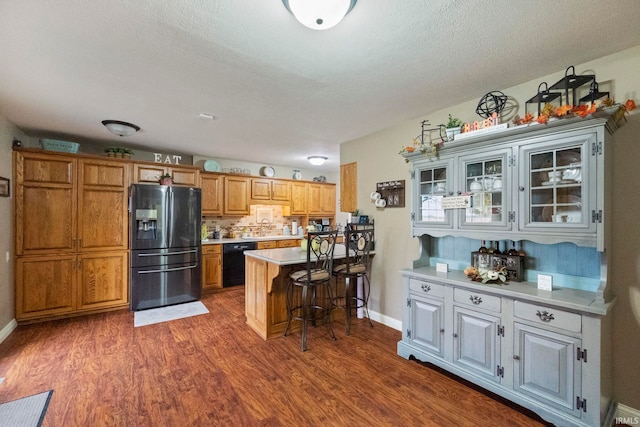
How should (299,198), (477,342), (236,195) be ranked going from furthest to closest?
(299,198), (236,195), (477,342)

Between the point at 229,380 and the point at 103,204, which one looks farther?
the point at 103,204

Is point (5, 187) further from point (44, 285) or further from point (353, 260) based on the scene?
point (353, 260)

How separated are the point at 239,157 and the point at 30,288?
3.54 metres

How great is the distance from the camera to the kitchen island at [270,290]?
3062 millimetres

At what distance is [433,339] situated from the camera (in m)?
2.50

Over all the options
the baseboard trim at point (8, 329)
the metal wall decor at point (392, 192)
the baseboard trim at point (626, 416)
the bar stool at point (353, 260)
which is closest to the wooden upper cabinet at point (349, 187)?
the metal wall decor at point (392, 192)

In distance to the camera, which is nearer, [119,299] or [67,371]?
[67,371]

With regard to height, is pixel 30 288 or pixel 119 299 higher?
Answer: pixel 30 288

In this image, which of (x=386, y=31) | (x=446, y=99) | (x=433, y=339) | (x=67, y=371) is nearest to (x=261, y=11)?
(x=386, y=31)

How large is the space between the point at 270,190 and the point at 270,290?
328cm

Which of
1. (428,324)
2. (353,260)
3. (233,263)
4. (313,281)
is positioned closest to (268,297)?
(313,281)

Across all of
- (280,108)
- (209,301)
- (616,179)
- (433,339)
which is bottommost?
(209,301)

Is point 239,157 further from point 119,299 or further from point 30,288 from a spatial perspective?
point 30,288

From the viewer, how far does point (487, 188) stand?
2312mm
